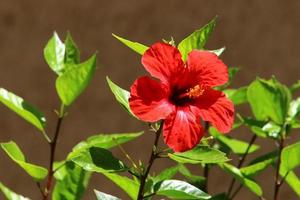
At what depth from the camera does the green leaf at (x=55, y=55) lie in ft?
4.93

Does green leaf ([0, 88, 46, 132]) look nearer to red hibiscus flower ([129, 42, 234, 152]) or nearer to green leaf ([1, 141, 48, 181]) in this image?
green leaf ([1, 141, 48, 181])

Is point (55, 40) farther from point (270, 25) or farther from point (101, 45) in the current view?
point (270, 25)

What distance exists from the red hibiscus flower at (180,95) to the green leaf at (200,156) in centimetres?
3

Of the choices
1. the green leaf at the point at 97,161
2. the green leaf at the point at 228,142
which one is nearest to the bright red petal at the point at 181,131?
the green leaf at the point at 97,161

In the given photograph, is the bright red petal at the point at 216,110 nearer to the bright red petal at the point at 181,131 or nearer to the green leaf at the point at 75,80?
the bright red petal at the point at 181,131

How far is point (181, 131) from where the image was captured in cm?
111

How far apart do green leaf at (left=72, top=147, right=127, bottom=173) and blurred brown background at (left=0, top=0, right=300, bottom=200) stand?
1.77 m

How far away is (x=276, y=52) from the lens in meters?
3.12

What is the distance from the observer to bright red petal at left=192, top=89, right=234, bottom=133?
Answer: 116cm

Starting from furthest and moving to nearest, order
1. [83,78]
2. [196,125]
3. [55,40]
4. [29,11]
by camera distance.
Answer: [29,11] < [55,40] < [83,78] < [196,125]

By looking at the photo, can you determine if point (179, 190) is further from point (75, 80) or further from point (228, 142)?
point (228, 142)

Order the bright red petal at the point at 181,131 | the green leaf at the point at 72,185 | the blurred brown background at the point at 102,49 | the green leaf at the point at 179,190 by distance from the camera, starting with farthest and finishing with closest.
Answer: the blurred brown background at the point at 102,49 < the green leaf at the point at 72,185 < the green leaf at the point at 179,190 < the bright red petal at the point at 181,131

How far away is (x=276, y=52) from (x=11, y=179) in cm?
99

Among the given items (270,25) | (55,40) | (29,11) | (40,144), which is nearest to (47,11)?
(29,11)
